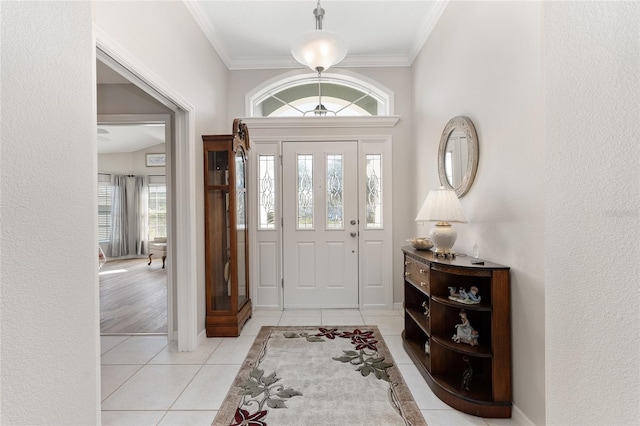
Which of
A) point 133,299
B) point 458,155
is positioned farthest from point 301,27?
point 133,299

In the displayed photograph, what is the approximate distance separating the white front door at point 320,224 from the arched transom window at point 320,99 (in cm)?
49

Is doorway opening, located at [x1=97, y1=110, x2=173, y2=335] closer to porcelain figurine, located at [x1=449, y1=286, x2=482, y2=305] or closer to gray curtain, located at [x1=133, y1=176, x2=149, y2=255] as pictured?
gray curtain, located at [x1=133, y1=176, x2=149, y2=255]

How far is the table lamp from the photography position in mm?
2068

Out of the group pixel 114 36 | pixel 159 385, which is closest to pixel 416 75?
pixel 114 36

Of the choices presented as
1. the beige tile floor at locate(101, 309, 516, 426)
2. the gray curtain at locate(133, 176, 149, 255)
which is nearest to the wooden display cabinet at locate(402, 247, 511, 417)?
the beige tile floor at locate(101, 309, 516, 426)

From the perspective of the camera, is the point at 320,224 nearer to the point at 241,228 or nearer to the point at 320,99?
the point at 241,228

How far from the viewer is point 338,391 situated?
6.72ft

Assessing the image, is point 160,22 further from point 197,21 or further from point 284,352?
point 284,352

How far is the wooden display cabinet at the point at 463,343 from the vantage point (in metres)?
1.77

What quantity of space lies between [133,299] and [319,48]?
422cm

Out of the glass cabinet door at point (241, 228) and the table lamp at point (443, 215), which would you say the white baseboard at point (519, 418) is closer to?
the table lamp at point (443, 215)

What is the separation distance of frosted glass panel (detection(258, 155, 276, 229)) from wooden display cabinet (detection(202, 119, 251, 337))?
0.57 meters

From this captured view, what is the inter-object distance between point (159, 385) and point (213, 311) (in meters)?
0.86

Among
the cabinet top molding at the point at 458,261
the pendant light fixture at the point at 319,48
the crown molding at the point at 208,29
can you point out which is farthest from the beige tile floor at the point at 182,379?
the crown molding at the point at 208,29
